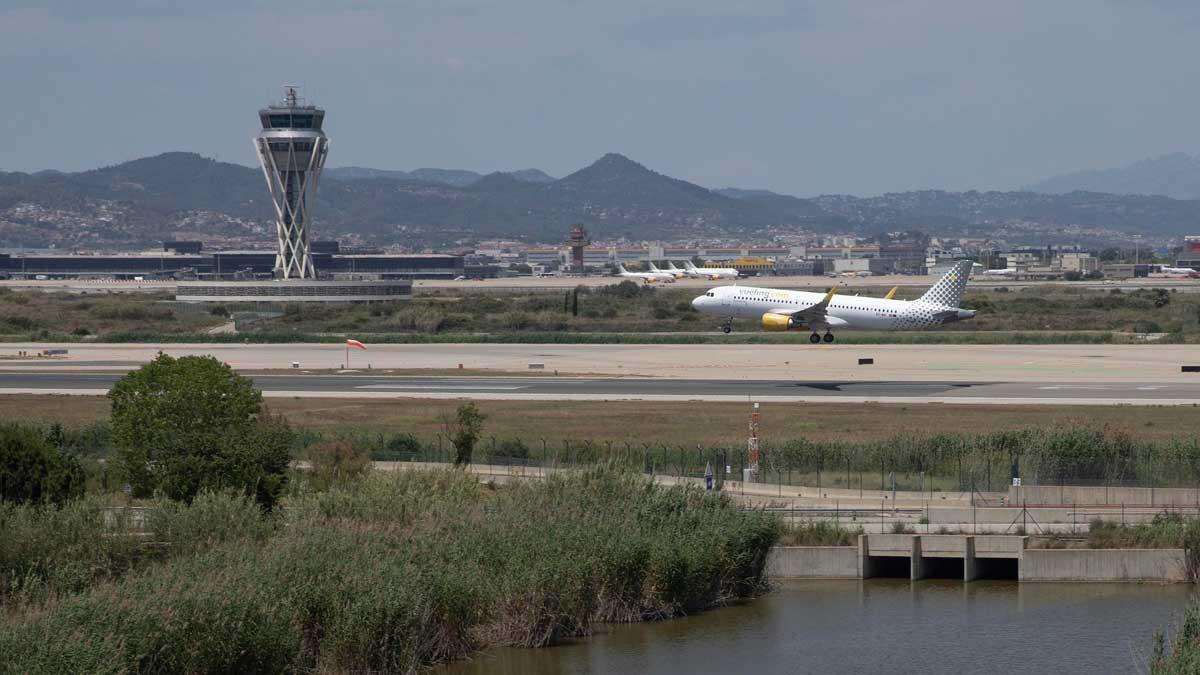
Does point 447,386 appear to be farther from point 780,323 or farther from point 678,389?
point 780,323

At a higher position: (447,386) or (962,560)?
(447,386)

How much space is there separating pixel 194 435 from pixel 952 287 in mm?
84587

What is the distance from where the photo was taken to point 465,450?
214ft

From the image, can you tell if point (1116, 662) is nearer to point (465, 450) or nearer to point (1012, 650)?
point (1012, 650)

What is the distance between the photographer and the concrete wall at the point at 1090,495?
5756 cm

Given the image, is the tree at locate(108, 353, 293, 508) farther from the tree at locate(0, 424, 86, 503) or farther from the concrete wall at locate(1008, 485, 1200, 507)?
the concrete wall at locate(1008, 485, 1200, 507)

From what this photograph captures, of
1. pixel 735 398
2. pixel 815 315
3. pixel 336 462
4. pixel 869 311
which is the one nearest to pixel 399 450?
pixel 336 462

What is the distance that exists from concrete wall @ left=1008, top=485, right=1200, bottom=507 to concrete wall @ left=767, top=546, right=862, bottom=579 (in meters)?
8.34

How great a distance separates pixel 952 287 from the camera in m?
127

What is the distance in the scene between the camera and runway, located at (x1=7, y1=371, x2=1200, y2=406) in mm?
85688

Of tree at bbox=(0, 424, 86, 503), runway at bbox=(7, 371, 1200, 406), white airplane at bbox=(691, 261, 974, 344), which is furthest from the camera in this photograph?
white airplane at bbox=(691, 261, 974, 344)

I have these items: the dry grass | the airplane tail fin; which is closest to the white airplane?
the airplane tail fin

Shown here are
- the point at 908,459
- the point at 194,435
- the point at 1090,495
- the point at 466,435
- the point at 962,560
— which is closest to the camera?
the point at 962,560

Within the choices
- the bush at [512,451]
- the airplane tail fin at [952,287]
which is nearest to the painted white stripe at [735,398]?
the bush at [512,451]
